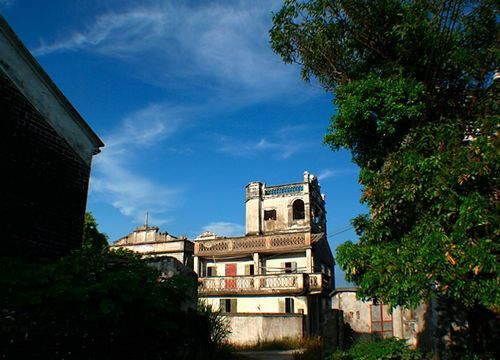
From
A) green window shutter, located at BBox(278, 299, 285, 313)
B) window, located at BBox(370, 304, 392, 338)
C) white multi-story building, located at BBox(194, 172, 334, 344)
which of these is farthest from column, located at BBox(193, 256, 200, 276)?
window, located at BBox(370, 304, 392, 338)

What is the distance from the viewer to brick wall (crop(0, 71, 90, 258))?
8727 mm

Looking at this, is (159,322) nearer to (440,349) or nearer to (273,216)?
(440,349)

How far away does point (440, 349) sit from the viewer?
12.9 metres

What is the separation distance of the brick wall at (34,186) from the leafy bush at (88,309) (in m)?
1.12

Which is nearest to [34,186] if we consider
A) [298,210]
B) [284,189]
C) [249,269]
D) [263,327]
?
[263,327]

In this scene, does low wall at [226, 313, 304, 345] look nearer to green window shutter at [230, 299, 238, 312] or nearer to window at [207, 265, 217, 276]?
green window shutter at [230, 299, 238, 312]

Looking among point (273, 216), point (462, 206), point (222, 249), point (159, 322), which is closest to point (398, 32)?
point (462, 206)

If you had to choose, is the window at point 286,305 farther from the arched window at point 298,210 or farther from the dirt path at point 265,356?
the arched window at point 298,210

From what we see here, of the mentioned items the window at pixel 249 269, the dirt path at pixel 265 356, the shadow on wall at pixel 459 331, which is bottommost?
the dirt path at pixel 265 356

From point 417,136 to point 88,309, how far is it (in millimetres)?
7361

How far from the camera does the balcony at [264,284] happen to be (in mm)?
28797

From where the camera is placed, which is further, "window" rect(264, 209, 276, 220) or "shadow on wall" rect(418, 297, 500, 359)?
"window" rect(264, 209, 276, 220)

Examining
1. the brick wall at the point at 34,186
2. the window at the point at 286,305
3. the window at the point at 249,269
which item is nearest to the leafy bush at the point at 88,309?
the brick wall at the point at 34,186

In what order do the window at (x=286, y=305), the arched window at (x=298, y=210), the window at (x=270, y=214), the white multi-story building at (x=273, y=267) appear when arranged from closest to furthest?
the white multi-story building at (x=273, y=267) < the window at (x=286, y=305) < the arched window at (x=298, y=210) < the window at (x=270, y=214)
